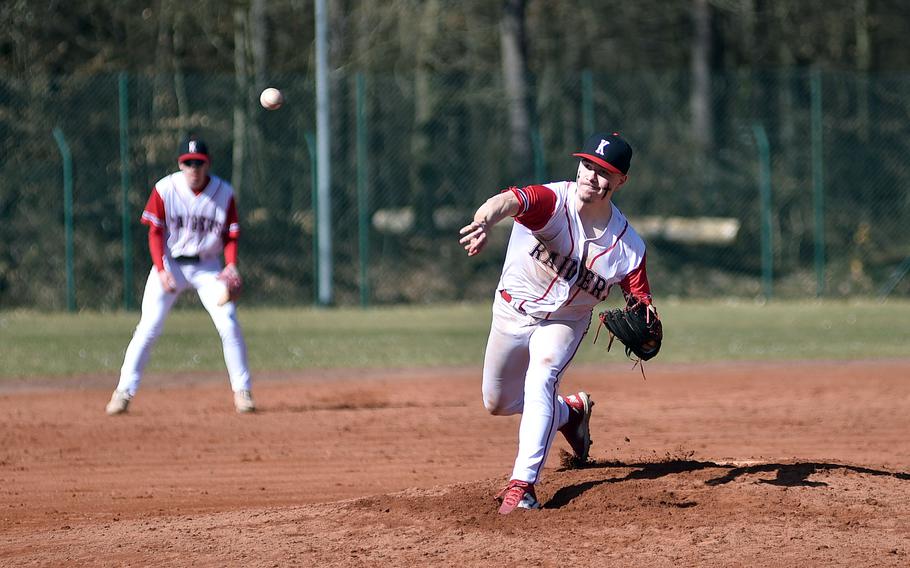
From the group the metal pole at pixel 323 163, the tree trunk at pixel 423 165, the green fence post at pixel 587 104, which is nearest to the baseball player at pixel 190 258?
the metal pole at pixel 323 163

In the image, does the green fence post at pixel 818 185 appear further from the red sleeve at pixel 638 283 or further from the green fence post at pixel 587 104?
the red sleeve at pixel 638 283

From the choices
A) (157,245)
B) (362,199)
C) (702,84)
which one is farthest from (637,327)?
(702,84)

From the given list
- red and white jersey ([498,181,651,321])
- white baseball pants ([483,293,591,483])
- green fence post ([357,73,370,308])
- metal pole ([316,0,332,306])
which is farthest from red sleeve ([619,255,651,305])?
green fence post ([357,73,370,308])

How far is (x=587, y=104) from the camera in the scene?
2053 centimetres

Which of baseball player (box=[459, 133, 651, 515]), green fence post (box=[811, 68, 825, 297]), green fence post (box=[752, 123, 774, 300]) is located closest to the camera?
baseball player (box=[459, 133, 651, 515])

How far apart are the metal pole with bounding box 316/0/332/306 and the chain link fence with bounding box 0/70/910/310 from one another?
634 millimetres

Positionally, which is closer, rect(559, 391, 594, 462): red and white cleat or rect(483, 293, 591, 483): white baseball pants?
rect(483, 293, 591, 483): white baseball pants

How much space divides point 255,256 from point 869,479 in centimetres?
1427

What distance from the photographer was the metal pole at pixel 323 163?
17.9 metres

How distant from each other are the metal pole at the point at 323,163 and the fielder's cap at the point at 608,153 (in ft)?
41.8

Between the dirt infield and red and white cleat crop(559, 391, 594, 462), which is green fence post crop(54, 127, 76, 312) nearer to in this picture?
the dirt infield

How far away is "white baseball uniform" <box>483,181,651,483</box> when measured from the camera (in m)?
5.46

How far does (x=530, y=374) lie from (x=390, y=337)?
8887 mm

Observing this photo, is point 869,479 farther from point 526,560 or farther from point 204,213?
point 204,213
